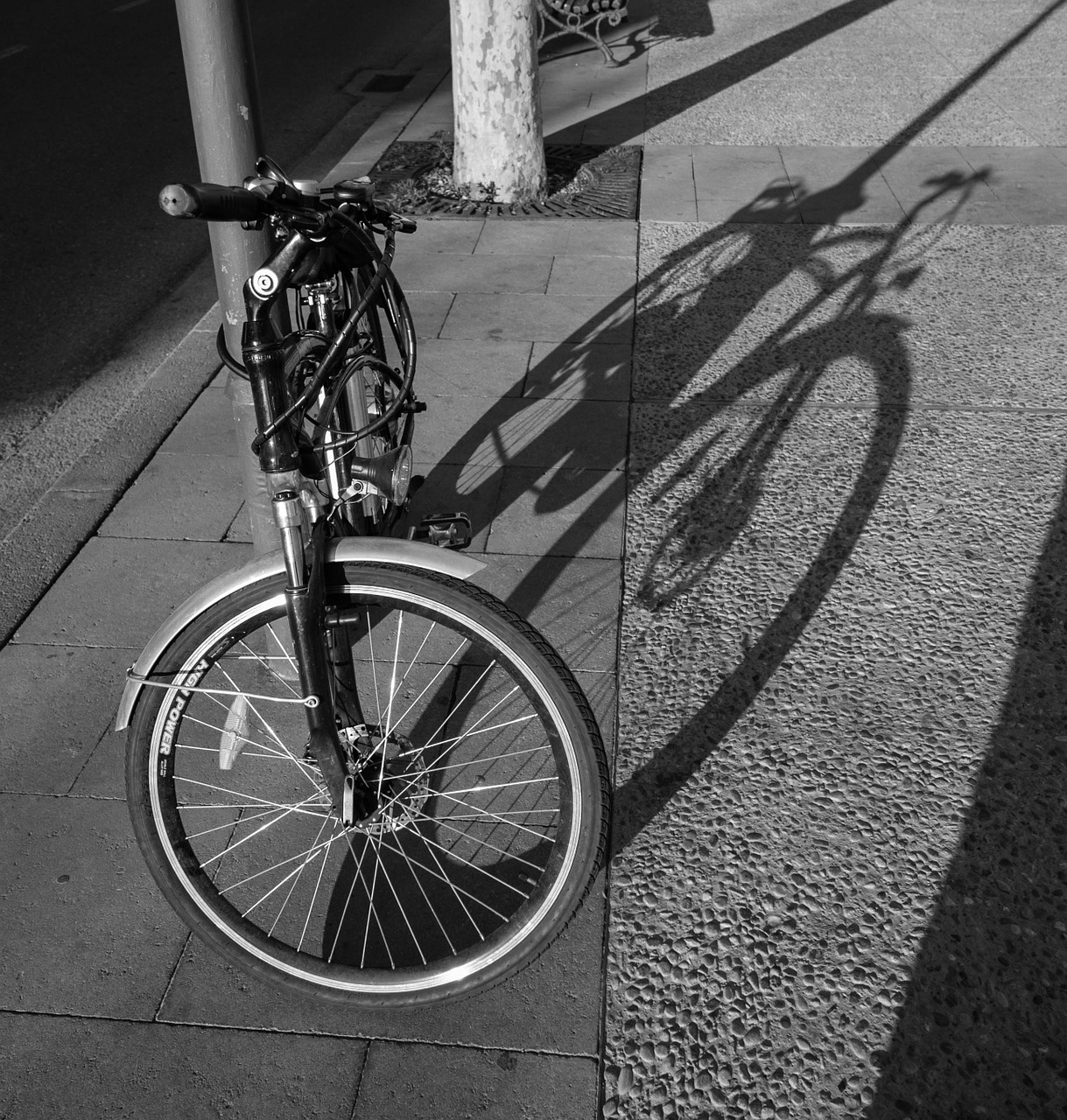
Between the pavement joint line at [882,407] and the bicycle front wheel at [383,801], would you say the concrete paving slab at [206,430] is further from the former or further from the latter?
the pavement joint line at [882,407]

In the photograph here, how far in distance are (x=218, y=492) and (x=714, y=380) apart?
218 cm

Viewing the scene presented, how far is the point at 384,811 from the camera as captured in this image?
2.46 metres

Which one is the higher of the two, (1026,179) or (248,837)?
(248,837)

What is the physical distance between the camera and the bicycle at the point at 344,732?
220cm

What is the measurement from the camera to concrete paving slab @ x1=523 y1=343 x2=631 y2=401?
16.4 ft

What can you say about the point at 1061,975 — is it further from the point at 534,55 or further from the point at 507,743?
the point at 534,55

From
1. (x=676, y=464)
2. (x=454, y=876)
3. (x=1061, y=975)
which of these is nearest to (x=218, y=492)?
(x=676, y=464)

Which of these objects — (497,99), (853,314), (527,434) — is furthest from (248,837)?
(497,99)

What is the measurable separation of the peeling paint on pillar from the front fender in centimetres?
558

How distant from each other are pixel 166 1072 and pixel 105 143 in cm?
835

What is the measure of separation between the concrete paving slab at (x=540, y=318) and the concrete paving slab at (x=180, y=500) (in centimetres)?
154

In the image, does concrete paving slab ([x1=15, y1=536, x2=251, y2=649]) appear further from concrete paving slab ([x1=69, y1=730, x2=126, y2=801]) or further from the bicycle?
the bicycle

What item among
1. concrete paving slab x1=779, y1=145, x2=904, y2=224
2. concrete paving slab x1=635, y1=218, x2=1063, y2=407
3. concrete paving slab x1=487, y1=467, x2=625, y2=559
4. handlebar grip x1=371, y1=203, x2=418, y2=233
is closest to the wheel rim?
concrete paving slab x1=487, y1=467, x2=625, y2=559

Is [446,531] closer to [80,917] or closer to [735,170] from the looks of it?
[80,917]
